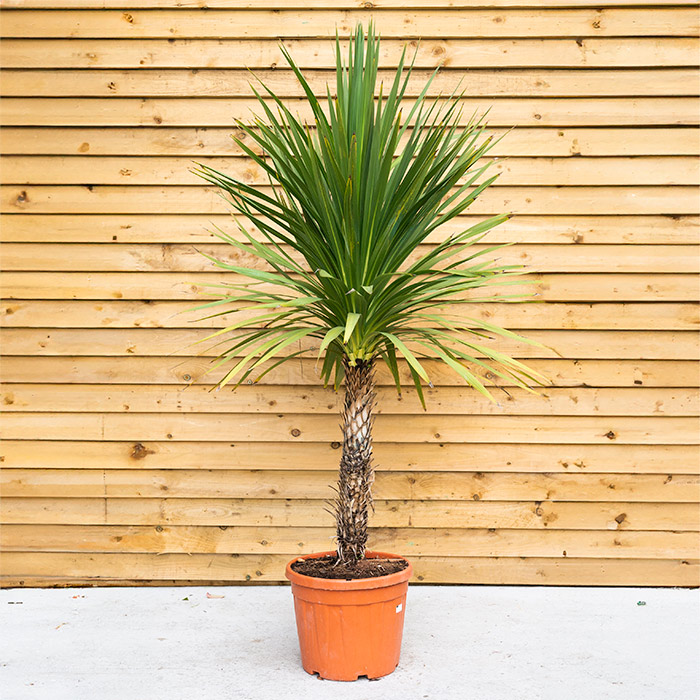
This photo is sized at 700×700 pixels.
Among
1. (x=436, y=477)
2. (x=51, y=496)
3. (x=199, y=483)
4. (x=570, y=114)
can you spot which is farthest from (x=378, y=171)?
(x=51, y=496)

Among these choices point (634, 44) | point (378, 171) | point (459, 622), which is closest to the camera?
point (378, 171)

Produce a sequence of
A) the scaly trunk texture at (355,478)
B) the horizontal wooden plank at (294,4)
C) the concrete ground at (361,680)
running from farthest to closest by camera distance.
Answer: the horizontal wooden plank at (294,4)
the scaly trunk texture at (355,478)
the concrete ground at (361,680)

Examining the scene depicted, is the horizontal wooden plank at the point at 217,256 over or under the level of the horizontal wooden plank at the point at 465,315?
over

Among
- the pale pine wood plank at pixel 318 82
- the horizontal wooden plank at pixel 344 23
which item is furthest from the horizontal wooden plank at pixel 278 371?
the horizontal wooden plank at pixel 344 23

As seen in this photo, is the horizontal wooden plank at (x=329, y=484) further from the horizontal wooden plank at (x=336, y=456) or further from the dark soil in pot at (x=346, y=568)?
the dark soil in pot at (x=346, y=568)

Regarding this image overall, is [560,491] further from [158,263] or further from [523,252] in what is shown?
[158,263]

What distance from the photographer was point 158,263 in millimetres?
2736

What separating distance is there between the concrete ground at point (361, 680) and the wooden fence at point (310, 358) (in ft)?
0.51

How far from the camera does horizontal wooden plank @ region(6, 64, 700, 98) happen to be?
2693 mm

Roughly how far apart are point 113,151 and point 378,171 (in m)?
1.28

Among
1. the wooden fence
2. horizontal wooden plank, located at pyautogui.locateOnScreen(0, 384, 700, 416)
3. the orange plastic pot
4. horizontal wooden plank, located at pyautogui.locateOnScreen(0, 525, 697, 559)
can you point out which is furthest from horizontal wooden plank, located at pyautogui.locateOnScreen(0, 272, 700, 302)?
the orange plastic pot

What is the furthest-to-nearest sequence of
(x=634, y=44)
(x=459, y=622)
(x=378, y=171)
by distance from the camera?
1. (x=634, y=44)
2. (x=459, y=622)
3. (x=378, y=171)

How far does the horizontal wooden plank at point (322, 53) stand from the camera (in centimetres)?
269

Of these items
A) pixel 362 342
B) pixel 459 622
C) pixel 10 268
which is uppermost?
pixel 10 268
